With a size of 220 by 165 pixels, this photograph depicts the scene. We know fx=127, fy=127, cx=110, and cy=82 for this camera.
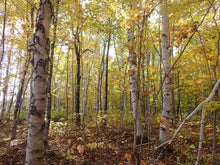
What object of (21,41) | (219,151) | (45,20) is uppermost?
(21,41)

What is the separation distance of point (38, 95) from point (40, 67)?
40 cm

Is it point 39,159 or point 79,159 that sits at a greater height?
point 39,159

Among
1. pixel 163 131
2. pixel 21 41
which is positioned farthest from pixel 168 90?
pixel 21 41

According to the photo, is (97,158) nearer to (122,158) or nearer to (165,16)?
(122,158)

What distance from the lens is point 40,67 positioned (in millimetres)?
1842

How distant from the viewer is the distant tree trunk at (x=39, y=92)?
5.70 feet

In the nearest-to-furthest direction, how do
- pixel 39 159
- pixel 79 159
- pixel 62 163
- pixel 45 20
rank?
pixel 39 159
pixel 45 20
pixel 62 163
pixel 79 159

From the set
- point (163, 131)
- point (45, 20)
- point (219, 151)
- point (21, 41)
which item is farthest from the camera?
point (21, 41)

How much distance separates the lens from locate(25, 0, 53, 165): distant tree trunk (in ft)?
5.70

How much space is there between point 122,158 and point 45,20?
150 inches

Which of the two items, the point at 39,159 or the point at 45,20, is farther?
the point at 45,20

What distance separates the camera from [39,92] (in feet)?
5.96

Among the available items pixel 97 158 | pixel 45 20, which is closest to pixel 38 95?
pixel 45 20

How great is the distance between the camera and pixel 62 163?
3232 mm
